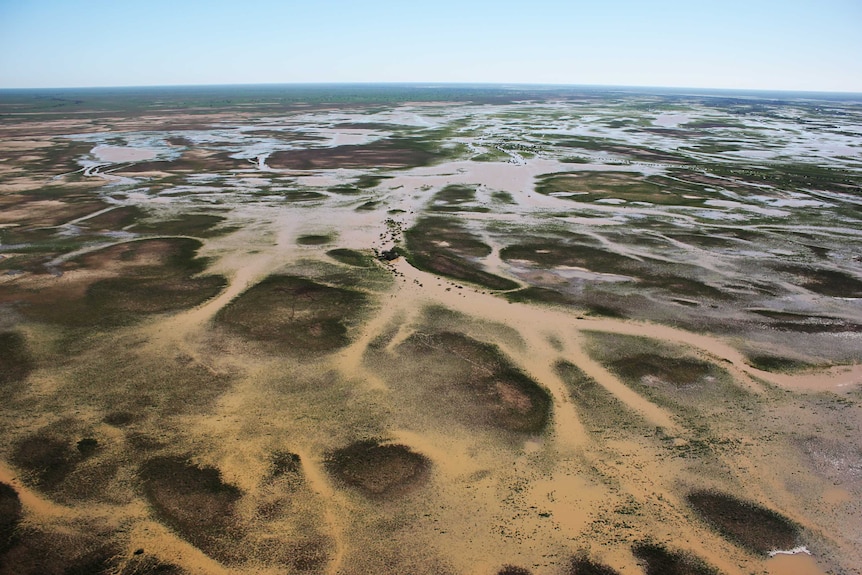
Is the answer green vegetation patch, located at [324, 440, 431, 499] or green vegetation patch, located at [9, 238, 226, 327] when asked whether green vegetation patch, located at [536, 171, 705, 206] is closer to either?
green vegetation patch, located at [9, 238, 226, 327]

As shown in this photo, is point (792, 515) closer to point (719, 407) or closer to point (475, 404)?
point (719, 407)

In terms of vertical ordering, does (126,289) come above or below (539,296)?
above

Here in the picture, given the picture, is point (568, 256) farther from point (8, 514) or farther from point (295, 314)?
point (8, 514)

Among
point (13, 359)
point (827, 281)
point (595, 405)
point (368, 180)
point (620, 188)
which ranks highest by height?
point (368, 180)

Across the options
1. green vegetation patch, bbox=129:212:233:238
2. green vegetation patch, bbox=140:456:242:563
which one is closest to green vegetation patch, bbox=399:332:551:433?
green vegetation patch, bbox=140:456:242:563

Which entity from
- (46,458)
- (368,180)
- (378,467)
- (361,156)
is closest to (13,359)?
(46,458)

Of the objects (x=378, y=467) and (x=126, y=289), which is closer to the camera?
(x=378, y=467)

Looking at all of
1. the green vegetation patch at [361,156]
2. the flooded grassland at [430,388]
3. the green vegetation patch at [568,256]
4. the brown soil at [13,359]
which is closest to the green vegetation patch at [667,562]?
Result: the flooded grassland at [430,388]
